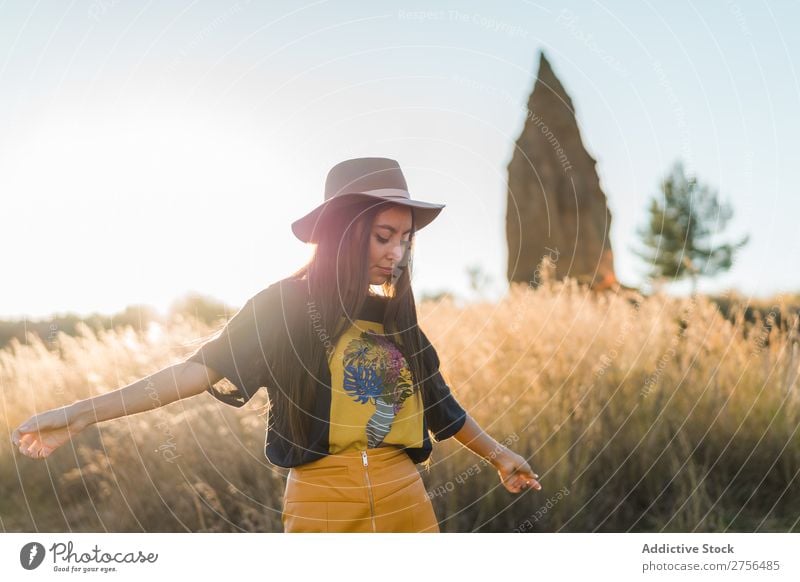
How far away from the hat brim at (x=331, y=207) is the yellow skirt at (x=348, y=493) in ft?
2.34

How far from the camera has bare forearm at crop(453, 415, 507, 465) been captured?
2539mm

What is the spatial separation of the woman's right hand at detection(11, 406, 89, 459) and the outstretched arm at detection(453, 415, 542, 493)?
1210 millimetres

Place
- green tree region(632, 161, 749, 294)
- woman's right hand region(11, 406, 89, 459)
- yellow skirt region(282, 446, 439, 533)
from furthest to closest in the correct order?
green tree region(632, 161, 749, 294) < yellow skirt region(282, 446, 439, 533) < woman's right hand region(11, 406, 89, 459)

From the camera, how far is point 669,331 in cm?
517

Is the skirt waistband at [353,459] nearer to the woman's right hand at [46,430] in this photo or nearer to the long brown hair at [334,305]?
the long brown hair at [334,305]

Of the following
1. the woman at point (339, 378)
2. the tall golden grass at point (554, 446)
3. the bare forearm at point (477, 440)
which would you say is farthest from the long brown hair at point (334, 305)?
the tall golden grass at point (554, 446)

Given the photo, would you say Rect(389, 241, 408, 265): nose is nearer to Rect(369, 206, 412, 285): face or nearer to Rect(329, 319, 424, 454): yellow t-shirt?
Rect(369, 206, 412, 285): face

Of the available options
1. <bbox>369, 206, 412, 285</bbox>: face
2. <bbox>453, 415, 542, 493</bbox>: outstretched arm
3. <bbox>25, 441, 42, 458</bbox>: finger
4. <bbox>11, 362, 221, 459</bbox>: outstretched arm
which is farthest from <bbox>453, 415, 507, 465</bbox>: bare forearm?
<bbox>25, 441, 42, 458</bbox>: finger

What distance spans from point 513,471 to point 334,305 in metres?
0.88

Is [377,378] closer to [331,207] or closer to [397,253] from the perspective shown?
[397,253]

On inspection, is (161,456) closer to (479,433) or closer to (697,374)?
(479,433)

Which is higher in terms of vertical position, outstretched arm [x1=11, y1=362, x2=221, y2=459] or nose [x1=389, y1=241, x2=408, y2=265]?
nose [x1=389, y1=241, x2=408, y2=265]

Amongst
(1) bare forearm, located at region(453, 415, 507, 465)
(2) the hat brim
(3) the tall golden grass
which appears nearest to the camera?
(2) the hat brim
